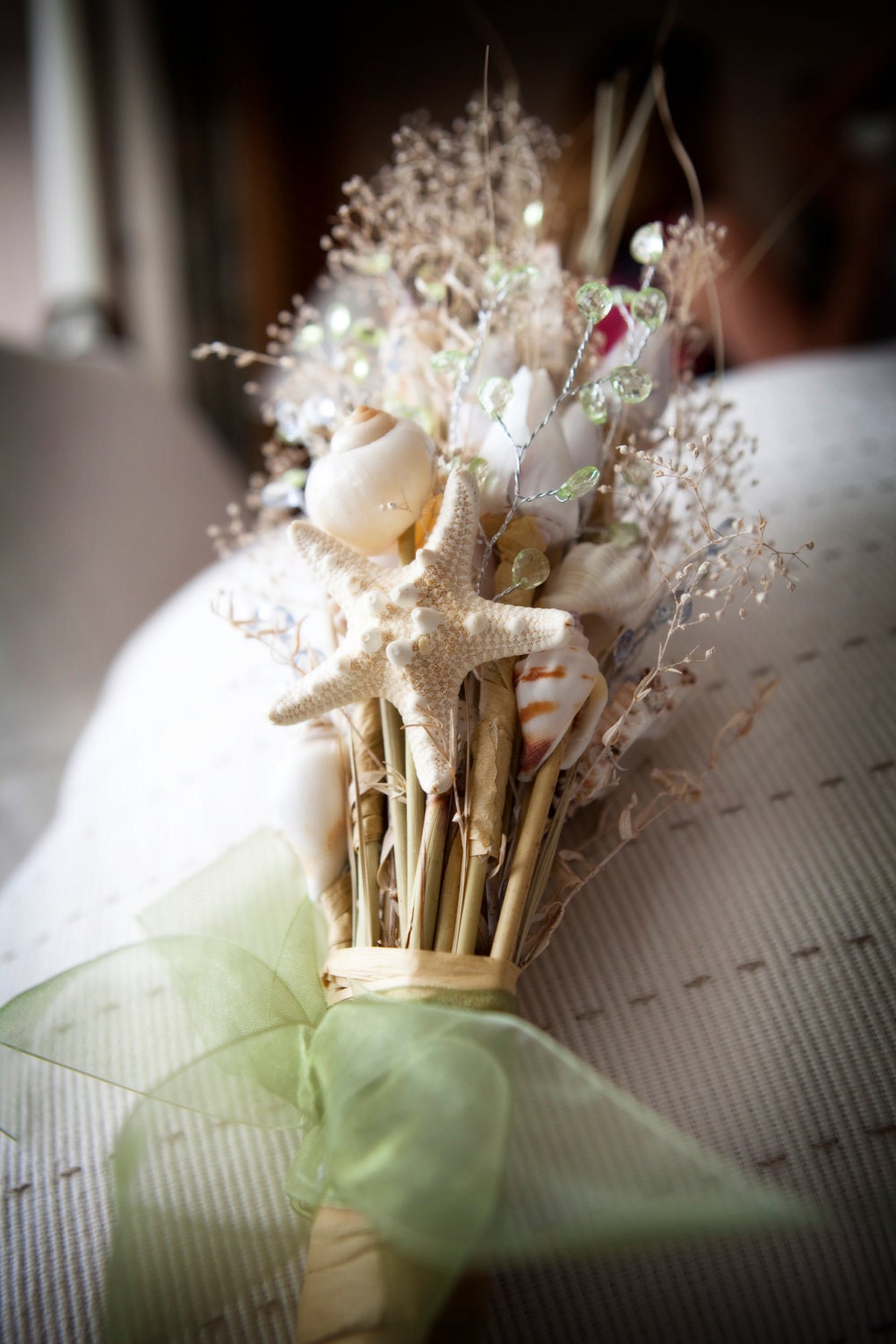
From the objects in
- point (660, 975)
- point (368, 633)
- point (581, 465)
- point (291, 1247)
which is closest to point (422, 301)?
point (581, 465)

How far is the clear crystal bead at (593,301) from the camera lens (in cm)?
47

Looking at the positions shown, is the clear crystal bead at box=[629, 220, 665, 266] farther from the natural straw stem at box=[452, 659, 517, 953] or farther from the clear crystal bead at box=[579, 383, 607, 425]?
the natural straw stem at box=[452, 659, 517, 953]

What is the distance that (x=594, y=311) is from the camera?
47cm

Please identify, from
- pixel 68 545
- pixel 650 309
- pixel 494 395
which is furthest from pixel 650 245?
pixel 68 545

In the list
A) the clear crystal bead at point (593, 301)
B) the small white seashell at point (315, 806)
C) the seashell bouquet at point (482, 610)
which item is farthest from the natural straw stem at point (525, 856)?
the clear crystal bead at point (593, 301)

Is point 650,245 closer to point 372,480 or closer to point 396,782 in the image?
point 372,480

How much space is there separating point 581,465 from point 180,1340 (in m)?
0.49

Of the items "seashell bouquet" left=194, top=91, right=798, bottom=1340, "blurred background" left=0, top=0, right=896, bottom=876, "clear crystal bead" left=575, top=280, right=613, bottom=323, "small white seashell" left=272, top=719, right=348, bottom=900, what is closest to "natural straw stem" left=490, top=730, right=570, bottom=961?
"seashell bouquet" left=194, top=91, right=798, bottom=1340

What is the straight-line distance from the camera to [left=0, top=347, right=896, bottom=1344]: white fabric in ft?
1.41

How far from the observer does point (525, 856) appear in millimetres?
454

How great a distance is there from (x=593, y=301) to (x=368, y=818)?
30 centimetres

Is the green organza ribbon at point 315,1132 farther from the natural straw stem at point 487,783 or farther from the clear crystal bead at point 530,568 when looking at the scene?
the clear crystal bead at point 530,568

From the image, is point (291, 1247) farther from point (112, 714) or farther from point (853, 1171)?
point (112, 714)

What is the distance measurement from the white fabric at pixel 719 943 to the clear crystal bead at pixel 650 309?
0.23 meters
